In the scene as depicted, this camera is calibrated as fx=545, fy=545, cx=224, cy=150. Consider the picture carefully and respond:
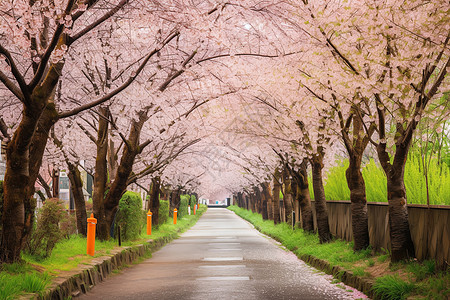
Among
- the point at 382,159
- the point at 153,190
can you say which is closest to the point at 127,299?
the point at 382,159

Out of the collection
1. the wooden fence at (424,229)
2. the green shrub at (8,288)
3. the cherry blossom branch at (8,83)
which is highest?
the cherry blossom branch at (8,83)

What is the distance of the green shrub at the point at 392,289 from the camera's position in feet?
26.7

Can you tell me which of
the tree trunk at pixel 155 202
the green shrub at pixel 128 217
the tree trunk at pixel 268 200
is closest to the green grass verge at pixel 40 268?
the green shrub at pixel 128 217

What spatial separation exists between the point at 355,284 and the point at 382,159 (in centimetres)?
269

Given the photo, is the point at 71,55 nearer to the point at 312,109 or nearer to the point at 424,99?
the point at 312,109

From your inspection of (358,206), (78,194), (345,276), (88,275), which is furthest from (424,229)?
(78,194)

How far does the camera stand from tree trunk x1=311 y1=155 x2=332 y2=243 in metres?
18.4

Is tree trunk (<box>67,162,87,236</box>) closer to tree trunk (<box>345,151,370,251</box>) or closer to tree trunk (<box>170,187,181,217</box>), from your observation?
tree trunk (<box>345,151,370,251</box>)

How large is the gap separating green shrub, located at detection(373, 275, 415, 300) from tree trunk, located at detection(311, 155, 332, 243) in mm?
9505

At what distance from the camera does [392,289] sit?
835cm

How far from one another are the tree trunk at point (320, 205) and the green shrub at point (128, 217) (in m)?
6.80

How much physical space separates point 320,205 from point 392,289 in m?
10.4

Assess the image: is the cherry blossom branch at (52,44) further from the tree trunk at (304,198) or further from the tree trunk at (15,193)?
the tree trunk at (304,198)

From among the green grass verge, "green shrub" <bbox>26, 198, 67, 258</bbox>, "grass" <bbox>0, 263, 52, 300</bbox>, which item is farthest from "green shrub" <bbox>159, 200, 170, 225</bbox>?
"grass" <bbox>0, 263, 52, 300</bbox>
